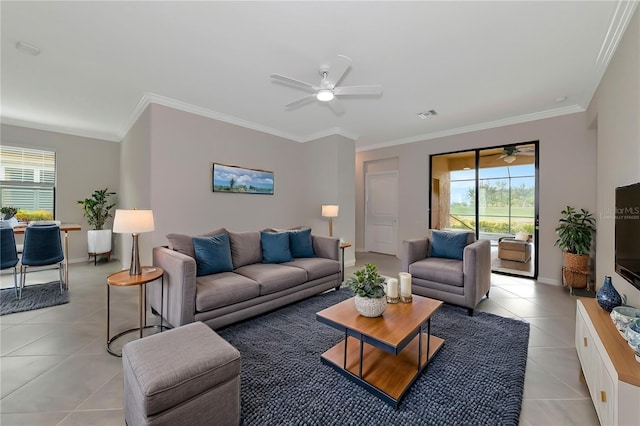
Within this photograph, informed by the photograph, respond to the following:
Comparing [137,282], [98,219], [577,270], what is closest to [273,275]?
[137,282]

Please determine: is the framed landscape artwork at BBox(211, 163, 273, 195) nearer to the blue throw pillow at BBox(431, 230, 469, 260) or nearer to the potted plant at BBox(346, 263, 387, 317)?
the blue throw pillow at BBox(431, 230, 469, 260)

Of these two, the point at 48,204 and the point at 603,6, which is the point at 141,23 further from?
the point at 48,204

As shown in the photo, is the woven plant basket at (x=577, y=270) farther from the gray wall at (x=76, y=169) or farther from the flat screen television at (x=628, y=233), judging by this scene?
the gray wall at (x=76, y=169)

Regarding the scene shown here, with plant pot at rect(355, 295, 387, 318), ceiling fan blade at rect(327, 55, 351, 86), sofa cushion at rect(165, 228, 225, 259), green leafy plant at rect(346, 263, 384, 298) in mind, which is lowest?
plant pot at rect(355, 295, 387, 318)

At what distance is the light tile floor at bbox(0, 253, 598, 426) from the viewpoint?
156 centimetres

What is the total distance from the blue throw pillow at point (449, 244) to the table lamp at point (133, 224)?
348cm

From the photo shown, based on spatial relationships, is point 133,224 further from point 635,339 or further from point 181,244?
point 635,339

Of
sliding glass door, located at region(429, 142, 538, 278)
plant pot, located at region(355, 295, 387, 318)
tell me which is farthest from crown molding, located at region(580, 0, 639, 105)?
plant pot, located at region(355, 295, 387, 318)

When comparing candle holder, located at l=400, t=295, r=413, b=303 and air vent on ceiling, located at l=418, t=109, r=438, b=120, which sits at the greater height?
air vent on ceiling, located at l=418, t=109, r=438, b=120

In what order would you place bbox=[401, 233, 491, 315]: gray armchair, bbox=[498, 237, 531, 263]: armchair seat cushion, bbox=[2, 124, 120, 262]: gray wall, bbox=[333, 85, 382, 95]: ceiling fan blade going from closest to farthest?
bbox=[333, 85, 382, 95]: ceiling fan blade < bbox=[401, 233, 491, 315]: gray armchair < bbox=[498, 237, 531, 263]: armchair seat cushion < bbox=[2, 124, 120, 262]: gray wall

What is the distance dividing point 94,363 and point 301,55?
3248 mm

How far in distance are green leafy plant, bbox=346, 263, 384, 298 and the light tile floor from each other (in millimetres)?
1077

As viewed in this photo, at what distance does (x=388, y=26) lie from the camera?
224cm

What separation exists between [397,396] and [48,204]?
22.9ft
